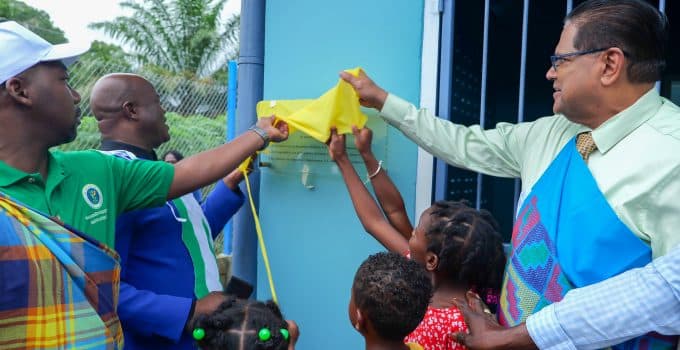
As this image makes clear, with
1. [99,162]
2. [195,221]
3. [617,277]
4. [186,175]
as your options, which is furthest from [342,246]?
[617,277]

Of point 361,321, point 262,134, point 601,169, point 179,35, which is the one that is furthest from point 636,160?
point 179,35

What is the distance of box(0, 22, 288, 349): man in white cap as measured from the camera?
54.1 inches

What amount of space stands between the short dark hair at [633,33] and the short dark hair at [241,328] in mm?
1160

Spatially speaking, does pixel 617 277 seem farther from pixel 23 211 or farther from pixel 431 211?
pixel 23 211

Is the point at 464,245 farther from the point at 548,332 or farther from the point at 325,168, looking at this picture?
the point at 325,168

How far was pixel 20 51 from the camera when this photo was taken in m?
1.51

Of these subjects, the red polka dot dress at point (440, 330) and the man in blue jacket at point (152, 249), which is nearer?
the red polka dot dress at point (440, 330)

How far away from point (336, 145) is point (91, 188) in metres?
0.94

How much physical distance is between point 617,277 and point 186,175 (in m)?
1.36

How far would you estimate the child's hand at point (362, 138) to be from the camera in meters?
2.25

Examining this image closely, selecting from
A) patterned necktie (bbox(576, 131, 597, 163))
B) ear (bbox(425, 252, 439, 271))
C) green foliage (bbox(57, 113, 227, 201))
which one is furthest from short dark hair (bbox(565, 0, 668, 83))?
green foliage (bbox(57, 113, 227, 201))

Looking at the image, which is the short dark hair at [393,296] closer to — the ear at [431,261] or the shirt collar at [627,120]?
the ear at [431,261]

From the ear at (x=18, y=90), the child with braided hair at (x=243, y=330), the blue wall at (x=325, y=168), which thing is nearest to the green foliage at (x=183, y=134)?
the blue wall at (x=325, y=168)

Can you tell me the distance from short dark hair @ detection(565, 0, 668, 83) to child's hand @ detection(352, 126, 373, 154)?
2.99ft
